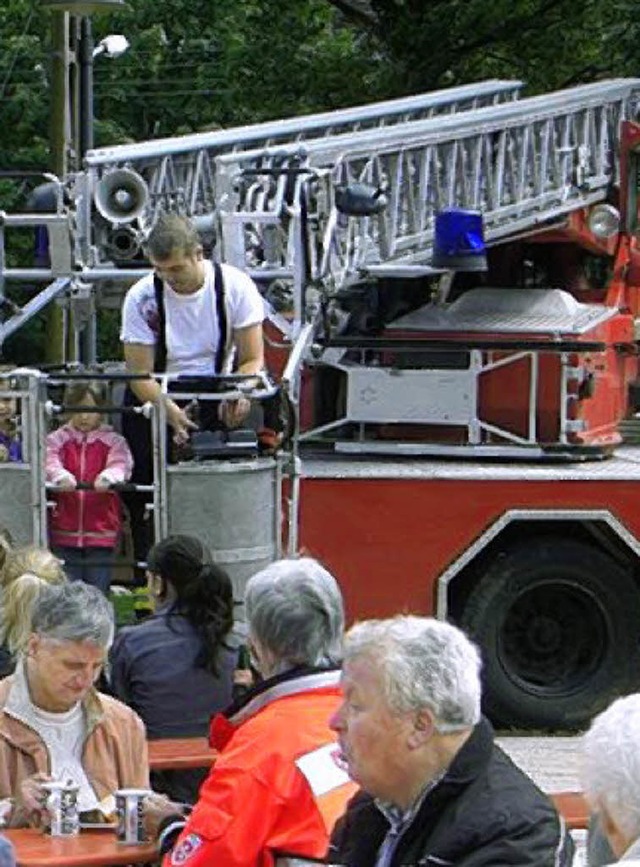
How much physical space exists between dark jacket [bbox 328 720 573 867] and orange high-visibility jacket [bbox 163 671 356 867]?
0.67 m

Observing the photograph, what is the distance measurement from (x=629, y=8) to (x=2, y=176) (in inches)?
373

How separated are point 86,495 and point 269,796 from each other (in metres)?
5.02

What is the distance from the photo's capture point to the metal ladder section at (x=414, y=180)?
450 inches

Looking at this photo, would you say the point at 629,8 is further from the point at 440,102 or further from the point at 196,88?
the point at 196,88

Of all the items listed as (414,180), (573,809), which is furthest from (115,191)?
(573,809)

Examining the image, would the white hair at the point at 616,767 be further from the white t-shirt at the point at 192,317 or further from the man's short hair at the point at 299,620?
the white t-shirt at the point at 192,317

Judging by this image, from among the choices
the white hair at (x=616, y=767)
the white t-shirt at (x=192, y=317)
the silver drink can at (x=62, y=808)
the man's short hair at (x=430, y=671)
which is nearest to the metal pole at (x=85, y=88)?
the white t-shirt at (x=192, y=317)

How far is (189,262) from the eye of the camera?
989cm

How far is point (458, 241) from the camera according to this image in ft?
40.0

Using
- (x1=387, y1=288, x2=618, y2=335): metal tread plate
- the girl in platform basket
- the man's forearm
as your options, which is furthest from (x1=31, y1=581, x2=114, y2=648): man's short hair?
(x1=387, y1=288, x2=618, y2=335): metal tread plate

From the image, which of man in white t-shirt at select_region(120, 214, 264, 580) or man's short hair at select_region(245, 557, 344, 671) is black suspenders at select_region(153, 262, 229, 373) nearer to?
man in white t-shirt at select_region(120, 214, 264, 580)

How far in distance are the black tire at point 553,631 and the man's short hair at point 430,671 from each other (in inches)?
305

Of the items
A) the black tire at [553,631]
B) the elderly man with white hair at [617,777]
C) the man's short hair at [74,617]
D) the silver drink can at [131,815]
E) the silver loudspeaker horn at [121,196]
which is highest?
the silver loudspeaker horn at [121,196]

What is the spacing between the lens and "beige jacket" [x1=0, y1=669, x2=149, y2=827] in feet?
21.0
